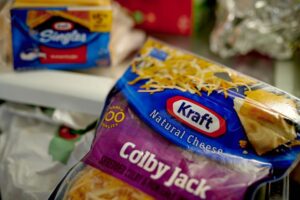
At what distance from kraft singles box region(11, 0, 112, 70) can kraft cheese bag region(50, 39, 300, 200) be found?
0.18m

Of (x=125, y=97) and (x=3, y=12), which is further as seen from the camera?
(x=3, y=12)

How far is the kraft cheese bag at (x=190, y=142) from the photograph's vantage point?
40 cm

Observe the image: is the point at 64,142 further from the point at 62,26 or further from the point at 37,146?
the point at 62,26

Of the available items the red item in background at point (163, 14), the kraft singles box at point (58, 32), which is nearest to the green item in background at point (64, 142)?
the kraft singles box at point (58, 32)

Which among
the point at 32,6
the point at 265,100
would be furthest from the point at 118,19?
the point at 265,100

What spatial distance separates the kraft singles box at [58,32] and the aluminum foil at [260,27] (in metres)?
0.22

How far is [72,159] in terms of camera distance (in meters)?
0.57

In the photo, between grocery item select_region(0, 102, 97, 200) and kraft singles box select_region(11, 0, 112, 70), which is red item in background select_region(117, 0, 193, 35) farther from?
grocery item select_region(0, 102, 97, 200)

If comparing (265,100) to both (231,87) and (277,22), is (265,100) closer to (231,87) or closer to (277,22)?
(231,87)

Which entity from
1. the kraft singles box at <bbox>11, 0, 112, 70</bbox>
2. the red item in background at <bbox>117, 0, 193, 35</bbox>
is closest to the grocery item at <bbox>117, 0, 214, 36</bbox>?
the red item in background at <bbox>117, 0, 193, 35</bbox>

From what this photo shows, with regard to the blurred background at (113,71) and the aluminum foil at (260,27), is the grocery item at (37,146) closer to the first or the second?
the blurred background at (113,71)

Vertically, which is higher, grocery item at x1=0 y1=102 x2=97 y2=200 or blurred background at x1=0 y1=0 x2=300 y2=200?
blurred background at x1=0 y1=0 x2=300 y2=200

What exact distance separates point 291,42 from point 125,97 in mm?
348

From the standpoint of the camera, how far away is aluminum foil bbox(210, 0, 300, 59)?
0.67 meters
